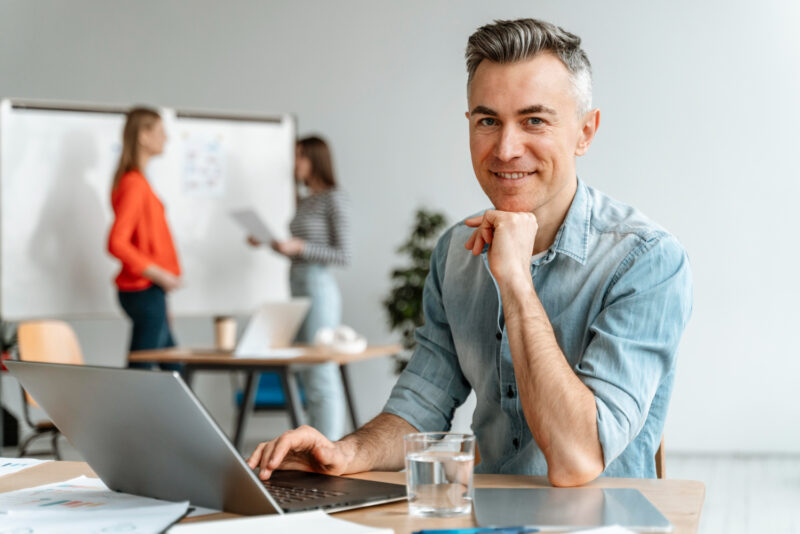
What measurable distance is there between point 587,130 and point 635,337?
417 mm

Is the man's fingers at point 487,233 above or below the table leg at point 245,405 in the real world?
above

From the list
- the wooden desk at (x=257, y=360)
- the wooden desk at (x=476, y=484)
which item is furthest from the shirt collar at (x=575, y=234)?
the wooden desk at (x=257, y=360)

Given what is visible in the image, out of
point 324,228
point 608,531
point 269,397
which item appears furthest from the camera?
point 269,397

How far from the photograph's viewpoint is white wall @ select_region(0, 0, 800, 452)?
481cm

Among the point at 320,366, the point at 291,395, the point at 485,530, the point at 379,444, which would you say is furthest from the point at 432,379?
the point at 320,366

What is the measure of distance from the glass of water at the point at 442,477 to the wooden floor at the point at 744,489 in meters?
2.48

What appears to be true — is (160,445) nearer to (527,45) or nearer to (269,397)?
(527,45)

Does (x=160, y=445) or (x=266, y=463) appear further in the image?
(x=266, y=463)

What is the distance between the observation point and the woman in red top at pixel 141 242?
4.24 m

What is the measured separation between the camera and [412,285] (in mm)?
4984

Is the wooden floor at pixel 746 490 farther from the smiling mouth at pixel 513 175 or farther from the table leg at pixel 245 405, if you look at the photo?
the smiling mouth at pixel 513 175

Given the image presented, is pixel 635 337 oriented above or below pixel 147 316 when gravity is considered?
above

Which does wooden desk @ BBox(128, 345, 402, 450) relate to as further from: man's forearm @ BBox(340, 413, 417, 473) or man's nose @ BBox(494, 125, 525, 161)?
man's nose @ BBox(494, 125, 525, 161)

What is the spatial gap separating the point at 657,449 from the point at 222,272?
4251 millimetres
